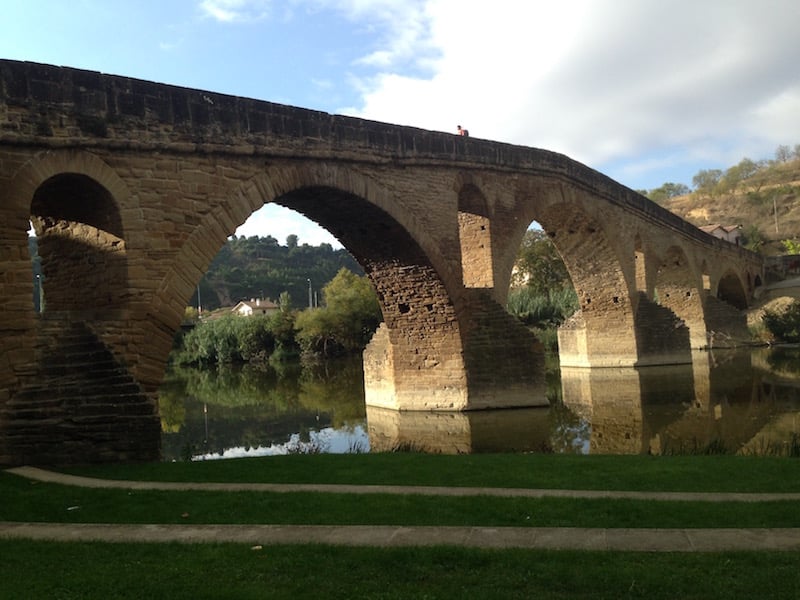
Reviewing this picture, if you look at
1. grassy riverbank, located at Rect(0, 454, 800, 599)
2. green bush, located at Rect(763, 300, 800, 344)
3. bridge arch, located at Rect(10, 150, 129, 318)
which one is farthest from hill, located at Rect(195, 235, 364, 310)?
grassy riverbank, located at Rect(0, 454, 800, 599)

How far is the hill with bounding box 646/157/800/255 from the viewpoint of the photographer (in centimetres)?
6088

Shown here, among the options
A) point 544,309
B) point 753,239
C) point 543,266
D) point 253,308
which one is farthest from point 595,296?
point 253,308

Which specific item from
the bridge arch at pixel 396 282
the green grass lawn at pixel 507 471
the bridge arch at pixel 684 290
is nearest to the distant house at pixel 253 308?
the bridge arch at pixel 684 290

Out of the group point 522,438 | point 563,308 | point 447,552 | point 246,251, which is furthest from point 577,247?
point 246,251

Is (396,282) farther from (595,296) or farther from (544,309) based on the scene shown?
(544,309)

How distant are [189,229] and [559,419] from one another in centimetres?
801

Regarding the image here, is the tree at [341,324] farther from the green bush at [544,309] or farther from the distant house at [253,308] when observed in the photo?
the distant house at [253,308]

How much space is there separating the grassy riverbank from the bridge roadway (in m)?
0.17

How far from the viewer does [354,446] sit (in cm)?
1231

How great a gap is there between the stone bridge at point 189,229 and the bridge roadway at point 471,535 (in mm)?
3001

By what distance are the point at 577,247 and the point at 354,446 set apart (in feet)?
42.0

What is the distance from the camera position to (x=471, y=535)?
190 inches

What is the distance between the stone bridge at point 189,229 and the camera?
8.23 metres

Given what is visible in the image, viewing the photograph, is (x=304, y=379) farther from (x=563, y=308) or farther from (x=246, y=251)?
(x=246, y=251)
